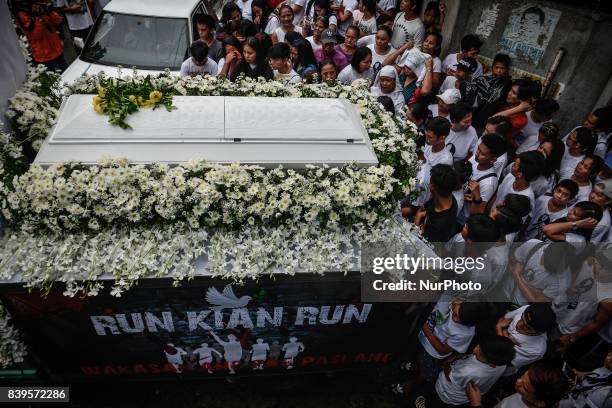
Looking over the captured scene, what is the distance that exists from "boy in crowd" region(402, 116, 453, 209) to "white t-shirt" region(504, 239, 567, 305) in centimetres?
115

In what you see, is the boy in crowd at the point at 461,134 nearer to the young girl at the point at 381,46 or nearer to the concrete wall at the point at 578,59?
the young girl at the point at 381,46

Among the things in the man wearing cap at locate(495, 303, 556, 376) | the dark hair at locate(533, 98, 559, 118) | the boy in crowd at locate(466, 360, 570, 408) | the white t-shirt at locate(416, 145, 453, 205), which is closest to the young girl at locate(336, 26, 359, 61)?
the white t-shirt at locate(416, 145, 453, 205)

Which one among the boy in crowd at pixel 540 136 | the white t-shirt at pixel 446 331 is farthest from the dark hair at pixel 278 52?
the white t-shirt at pixel 446 331

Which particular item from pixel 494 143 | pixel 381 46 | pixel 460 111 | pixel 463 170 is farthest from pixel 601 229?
pixel 381 46

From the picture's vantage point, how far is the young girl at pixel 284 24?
7.01 m

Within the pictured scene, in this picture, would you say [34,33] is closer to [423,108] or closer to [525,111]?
[423,108]

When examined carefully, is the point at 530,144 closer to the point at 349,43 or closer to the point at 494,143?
the point at 494,143

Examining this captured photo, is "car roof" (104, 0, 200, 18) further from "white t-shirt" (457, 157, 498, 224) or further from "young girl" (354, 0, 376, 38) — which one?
"white t-shirt" (457, 157, 498, 224)

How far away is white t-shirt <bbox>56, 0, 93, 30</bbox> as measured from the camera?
28.3 feet

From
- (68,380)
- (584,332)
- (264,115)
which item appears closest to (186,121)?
(264,115)

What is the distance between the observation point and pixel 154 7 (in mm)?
6816

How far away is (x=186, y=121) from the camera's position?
10.8 feet

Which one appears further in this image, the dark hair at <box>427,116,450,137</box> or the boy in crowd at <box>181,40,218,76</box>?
the boy in crowd at <box>181,40,218,76</box>

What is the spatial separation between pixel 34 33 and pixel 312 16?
5.02 meters
